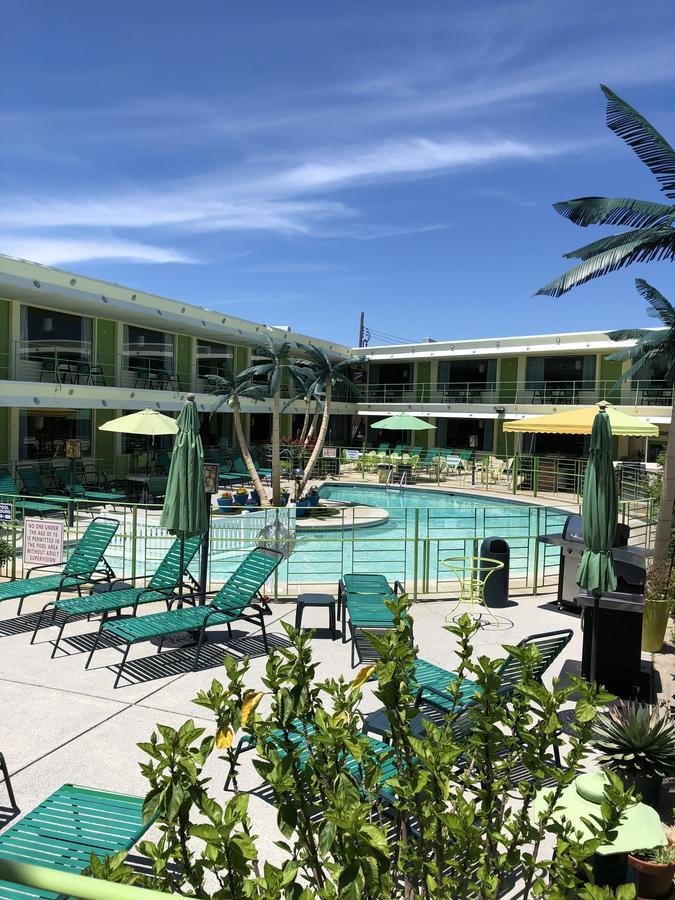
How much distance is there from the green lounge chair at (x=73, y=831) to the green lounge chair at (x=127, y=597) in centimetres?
376

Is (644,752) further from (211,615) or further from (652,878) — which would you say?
(211,615)

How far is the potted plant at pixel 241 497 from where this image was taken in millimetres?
21344

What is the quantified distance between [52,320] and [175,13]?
43.1 ft

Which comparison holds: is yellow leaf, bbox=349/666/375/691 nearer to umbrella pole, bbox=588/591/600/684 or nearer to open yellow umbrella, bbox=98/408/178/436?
umbrella pole, bbox=588/591/600/684

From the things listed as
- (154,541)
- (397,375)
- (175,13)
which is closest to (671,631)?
(154,541)

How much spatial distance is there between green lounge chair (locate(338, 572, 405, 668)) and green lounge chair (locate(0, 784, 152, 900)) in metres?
3.37

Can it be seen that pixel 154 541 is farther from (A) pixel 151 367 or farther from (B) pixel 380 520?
(A) pixel 151 367

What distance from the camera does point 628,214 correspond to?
9.38 meters

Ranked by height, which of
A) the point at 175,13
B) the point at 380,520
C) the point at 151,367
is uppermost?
the point at 175,13

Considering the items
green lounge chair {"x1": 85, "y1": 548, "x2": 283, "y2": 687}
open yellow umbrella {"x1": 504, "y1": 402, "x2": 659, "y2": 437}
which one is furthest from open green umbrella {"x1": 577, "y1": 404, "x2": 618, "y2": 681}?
open yellow umbrella {"x1": 504, "y1": 402, "x2": 659, "y2": 437}

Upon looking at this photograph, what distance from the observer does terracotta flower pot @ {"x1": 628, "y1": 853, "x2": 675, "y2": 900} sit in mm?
3666

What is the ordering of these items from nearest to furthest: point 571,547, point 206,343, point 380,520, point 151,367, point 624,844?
1. point 624,844
2. point 571,547
3. point 380,520
4. point 151,367
5. point 206,343

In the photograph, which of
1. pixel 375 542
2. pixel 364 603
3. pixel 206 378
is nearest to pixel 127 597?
pixel 364 603

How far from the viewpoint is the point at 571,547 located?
949 centimetres
